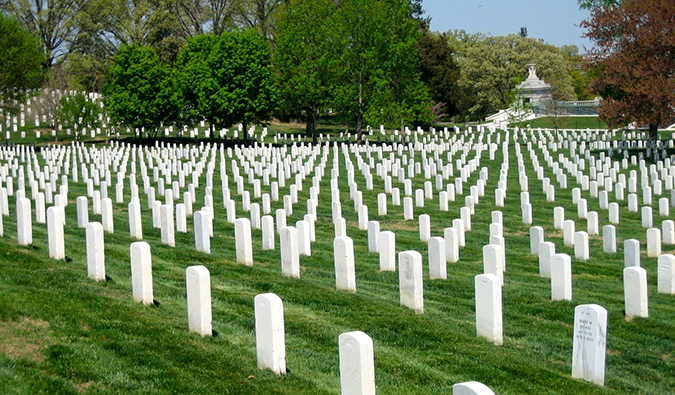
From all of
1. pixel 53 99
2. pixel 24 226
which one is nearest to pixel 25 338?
pixel 24 226

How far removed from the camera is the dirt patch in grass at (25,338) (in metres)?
7.34

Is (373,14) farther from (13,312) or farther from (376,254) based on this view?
(13,312)

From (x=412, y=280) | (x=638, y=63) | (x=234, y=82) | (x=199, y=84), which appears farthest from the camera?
(x=199, y=84)

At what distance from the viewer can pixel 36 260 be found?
1161 centimetres

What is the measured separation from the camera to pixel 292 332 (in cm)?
893

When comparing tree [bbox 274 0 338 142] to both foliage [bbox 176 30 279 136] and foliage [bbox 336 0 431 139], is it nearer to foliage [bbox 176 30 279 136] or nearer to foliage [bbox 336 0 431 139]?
foliage [bbox 336 0 431 139]

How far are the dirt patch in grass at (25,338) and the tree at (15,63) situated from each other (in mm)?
50528

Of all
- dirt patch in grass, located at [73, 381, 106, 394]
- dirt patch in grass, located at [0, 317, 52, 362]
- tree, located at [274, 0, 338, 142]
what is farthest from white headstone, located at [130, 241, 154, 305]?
tree, located at [274, 0, 338, 142]

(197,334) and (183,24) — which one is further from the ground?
(183,24)

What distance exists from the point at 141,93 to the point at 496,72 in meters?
40.3

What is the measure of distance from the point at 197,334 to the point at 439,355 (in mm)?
2417

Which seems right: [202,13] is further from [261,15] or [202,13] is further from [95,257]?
[95,257]

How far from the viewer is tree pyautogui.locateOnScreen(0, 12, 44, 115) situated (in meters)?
54.7

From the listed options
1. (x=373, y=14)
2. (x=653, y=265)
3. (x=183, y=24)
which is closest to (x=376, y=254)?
(x=653, y=265)
